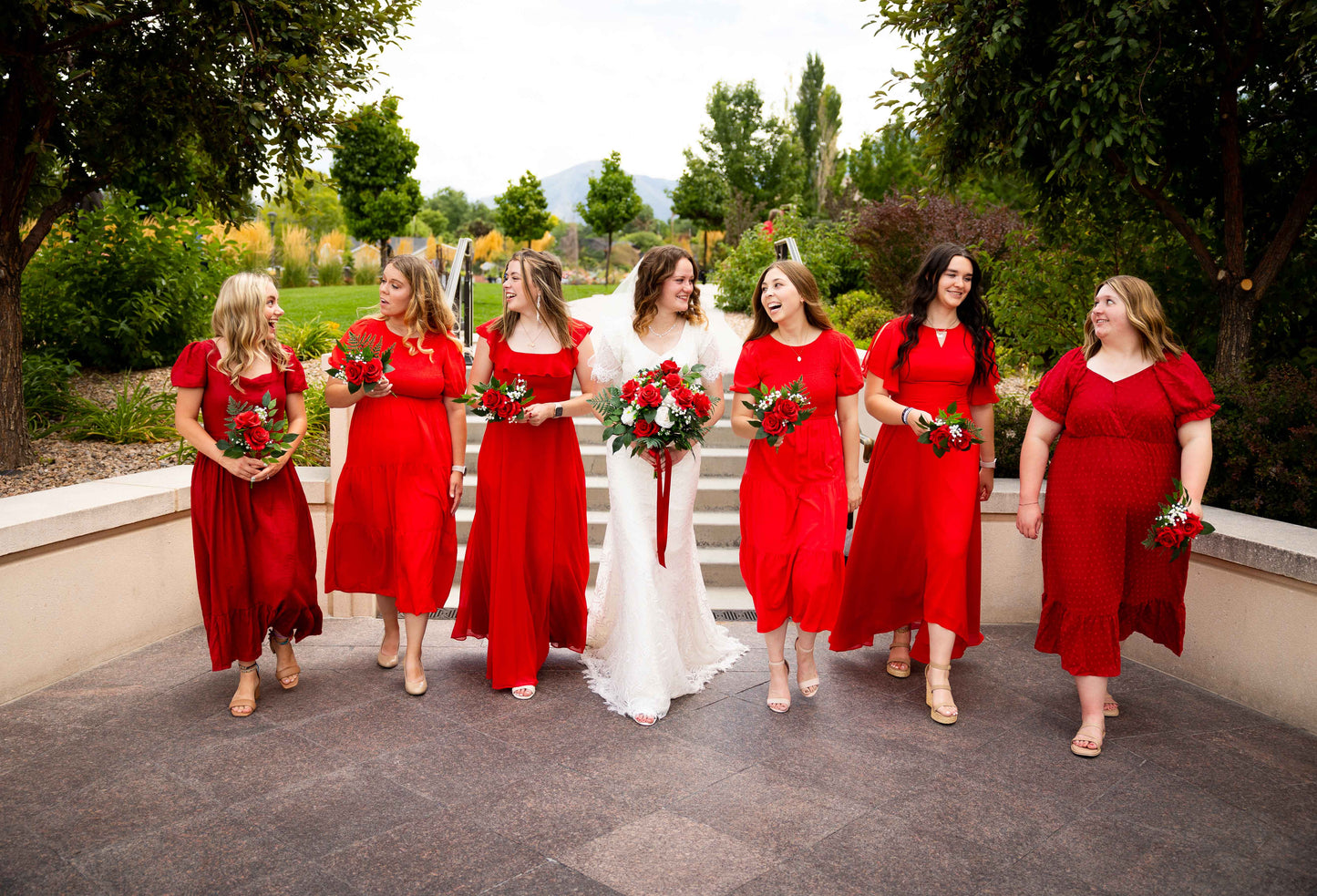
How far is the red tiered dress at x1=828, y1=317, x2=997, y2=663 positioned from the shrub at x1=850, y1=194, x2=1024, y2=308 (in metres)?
8.63

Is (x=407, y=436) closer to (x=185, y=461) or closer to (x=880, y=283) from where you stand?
(x=185, y=461)

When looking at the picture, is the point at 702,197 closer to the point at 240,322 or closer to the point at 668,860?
the point at 240,322

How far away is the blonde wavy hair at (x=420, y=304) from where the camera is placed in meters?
4.58

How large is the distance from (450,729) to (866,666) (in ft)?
7.79

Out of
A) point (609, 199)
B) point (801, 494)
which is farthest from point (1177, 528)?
point (609, 199)

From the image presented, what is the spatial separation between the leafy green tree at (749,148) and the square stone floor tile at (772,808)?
105 ft

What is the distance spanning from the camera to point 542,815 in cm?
339

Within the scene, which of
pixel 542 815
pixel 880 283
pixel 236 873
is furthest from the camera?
pixel 880 283

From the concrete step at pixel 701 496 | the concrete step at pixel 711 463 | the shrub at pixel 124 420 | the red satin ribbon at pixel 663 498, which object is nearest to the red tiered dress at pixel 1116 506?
the red satin ribbon at pixel 663 498

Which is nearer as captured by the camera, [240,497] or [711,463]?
[240,497]

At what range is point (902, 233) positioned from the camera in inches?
536

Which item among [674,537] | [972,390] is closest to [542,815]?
[674,537]

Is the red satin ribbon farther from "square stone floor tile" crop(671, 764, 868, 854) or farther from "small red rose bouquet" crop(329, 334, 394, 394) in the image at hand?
"small red rose bouquet" crop(329, 334, 394, 394)

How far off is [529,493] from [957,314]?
2.40m
